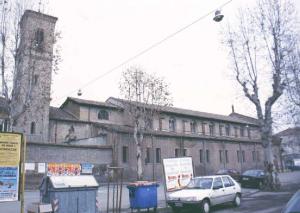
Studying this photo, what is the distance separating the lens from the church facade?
81.3 feet

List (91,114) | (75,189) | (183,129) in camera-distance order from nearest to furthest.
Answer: (75,189) < (91,114) < (183,129)

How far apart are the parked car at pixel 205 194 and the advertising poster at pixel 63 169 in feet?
54.1

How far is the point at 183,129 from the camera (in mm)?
50219

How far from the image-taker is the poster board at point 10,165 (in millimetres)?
9266

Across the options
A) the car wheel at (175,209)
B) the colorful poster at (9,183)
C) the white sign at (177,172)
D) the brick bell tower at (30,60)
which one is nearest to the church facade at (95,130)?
the brick bell tower at (30,60)

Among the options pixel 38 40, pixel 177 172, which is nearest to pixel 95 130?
pixel 38 40

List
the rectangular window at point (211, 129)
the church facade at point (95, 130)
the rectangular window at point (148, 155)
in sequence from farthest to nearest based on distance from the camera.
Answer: the rectangular window at point (211, 129), the rectangular window at point (148, 155), the church facade at point (95, 130)

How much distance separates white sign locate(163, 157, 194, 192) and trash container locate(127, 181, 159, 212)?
1482mm

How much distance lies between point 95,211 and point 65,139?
2941 cm

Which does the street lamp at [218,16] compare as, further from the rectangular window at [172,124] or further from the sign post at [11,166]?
the rectangular window at [172,124]

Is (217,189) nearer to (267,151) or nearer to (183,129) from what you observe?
(267,151)

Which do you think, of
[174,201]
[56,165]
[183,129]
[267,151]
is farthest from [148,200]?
[183,129]

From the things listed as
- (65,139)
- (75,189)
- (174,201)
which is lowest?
(174,201)

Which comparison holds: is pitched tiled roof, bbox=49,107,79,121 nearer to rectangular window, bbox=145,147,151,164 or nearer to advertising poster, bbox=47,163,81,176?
rectangular window, bbox=145,147,151,164
